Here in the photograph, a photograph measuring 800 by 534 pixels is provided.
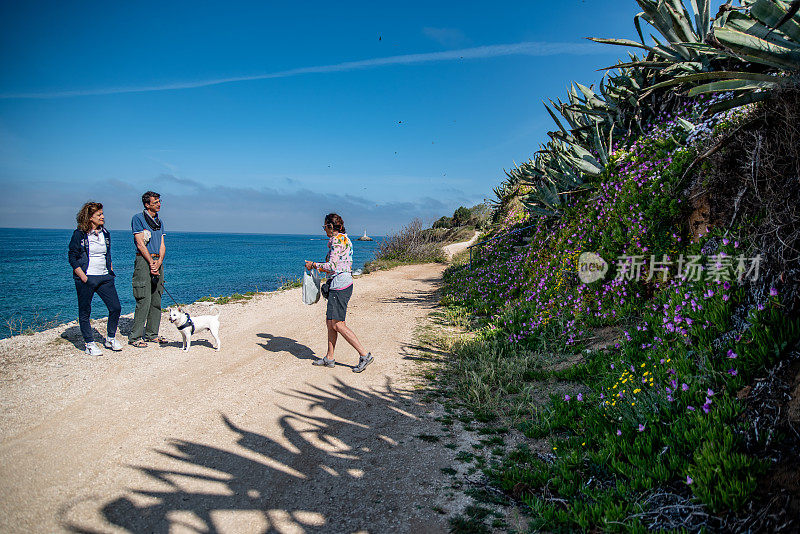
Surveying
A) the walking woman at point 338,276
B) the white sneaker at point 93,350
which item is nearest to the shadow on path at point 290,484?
the walking woman at point 338,276

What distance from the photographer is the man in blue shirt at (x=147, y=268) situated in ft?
21.3

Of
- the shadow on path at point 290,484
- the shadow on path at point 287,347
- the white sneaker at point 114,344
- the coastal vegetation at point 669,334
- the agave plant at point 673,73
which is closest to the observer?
the coastal vegetation at point 669,334

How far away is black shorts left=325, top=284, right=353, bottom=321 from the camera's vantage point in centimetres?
564

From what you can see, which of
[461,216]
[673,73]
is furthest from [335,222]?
[461,216]

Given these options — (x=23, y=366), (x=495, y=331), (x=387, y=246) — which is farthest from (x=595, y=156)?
(x=387, y=246)

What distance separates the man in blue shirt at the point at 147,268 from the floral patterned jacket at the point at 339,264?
3.00 m

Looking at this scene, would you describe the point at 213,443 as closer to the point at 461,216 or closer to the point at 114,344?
the point at 114,344

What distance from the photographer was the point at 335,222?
5781 mm

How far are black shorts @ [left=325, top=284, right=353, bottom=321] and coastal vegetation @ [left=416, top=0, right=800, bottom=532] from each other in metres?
1.59

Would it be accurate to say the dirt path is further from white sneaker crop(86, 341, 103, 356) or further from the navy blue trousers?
the navy blue trousers

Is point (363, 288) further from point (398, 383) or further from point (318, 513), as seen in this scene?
point (318, 513)

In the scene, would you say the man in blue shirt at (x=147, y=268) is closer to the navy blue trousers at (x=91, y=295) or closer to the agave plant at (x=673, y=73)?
the navy blue trousers at (x=91, y=295)

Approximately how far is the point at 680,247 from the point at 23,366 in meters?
9.26

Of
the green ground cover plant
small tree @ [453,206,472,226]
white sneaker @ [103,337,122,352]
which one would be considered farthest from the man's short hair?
small tree @ [453,206,472,226]
